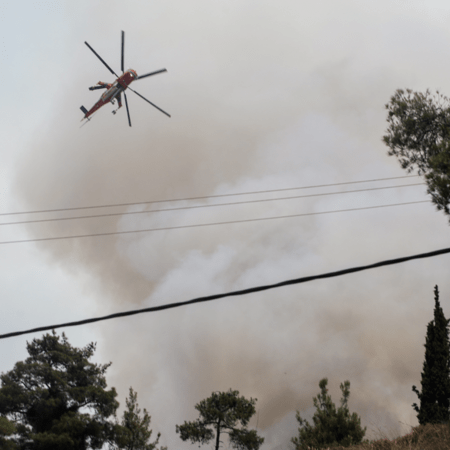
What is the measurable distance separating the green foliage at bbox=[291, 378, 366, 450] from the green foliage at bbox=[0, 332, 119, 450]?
1679 cm

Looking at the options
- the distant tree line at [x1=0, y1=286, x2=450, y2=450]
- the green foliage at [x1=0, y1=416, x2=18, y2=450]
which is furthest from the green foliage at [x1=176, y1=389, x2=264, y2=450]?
the green foliage at [x1=0, y1=416, x2=18, y2=450]

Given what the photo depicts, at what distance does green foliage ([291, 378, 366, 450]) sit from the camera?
745 inches

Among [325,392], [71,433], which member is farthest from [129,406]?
[325,392]

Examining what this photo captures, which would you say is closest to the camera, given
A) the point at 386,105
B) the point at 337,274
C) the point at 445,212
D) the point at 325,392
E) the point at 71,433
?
the point at 337,274

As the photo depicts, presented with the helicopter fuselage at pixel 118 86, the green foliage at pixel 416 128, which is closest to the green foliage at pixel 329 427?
the green foliage at pixel 416 128

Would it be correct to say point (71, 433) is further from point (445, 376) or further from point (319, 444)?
point (445, 376)

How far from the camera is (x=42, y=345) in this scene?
32.3 m

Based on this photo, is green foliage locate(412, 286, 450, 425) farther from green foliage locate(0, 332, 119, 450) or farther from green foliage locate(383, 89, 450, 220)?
green foliage locate(0, 332, 119, 450)

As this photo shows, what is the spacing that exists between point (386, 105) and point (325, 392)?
13826mm

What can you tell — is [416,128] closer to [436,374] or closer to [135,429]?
[436,374]

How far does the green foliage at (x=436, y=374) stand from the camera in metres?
16.8

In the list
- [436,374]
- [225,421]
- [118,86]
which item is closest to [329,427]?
[436,374]

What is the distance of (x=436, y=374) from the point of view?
1733 cm

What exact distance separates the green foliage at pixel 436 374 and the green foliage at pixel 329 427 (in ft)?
10.6
